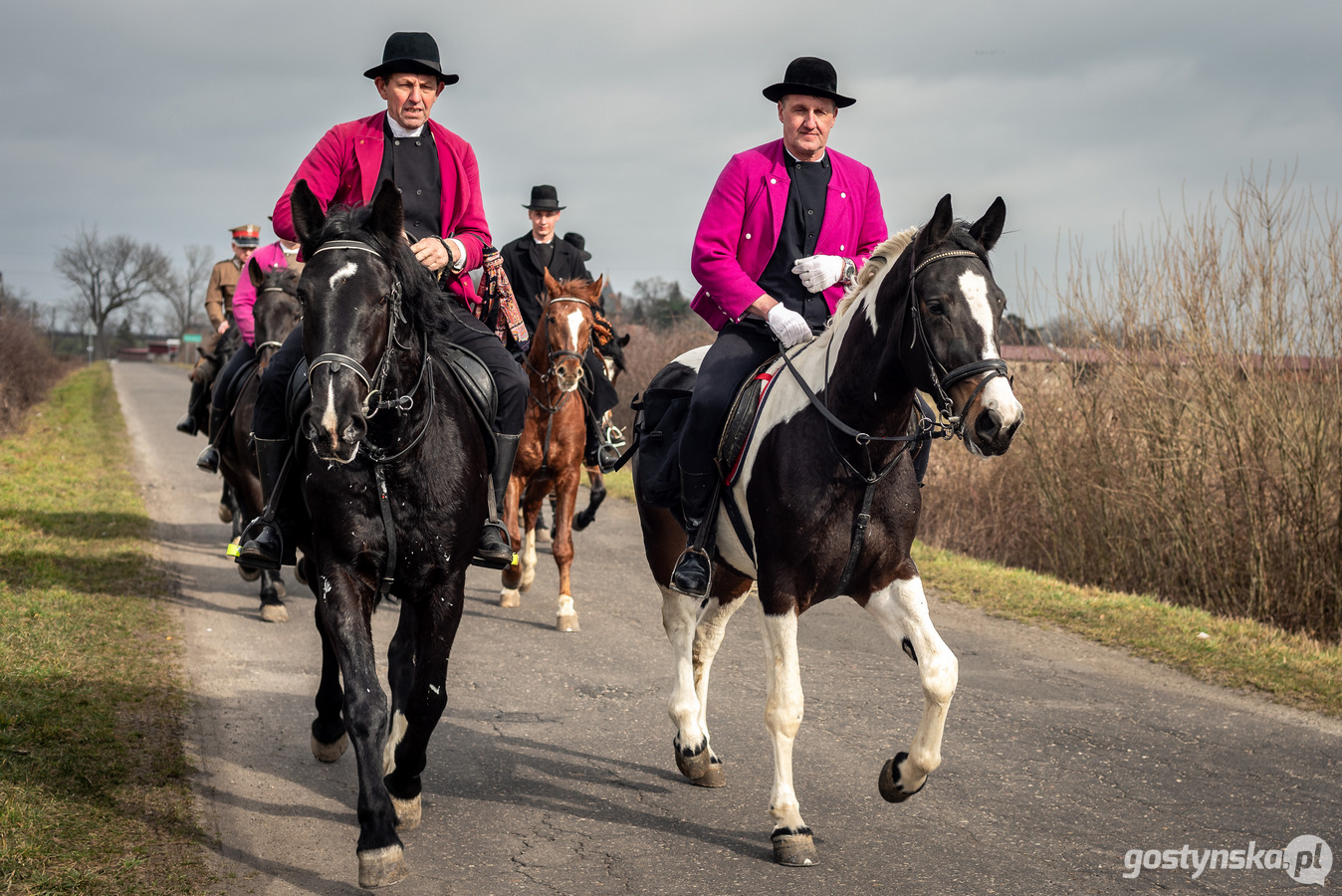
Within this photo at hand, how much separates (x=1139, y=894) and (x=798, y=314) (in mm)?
2773

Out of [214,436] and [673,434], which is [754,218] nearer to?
[673,434]

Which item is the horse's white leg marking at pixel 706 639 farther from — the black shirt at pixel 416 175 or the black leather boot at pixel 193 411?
the black leather boot at pixel 193 411

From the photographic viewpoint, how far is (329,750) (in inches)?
208

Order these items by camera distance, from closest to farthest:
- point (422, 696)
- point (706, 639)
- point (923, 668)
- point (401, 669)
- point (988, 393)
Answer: point (988, 393) < point (923, 668) < point (422, 696) < point (401, 669) < point (706, 639)

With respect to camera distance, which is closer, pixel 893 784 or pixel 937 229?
pixel 937 229

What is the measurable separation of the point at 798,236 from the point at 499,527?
6.67 feet

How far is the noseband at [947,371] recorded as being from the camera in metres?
3.76

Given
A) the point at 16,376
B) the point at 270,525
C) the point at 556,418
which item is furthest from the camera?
the point at 16,376

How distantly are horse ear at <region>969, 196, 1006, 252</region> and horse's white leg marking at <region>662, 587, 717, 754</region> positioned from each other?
7.67 feet

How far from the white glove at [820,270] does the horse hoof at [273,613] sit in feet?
17.4

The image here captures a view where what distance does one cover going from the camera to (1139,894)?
394 centimetres

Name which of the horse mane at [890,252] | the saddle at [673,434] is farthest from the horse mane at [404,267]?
the horse mane at [890,252]

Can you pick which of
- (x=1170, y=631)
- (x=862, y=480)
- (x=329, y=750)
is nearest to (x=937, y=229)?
(x=862, y=480)

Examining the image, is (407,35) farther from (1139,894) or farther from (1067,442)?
(1067,442)
